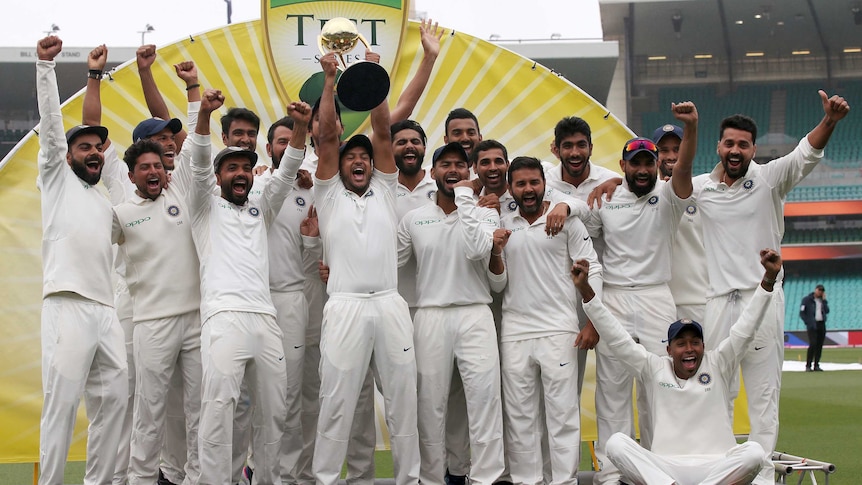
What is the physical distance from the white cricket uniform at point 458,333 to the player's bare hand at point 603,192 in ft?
2.40

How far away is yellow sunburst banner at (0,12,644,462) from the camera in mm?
8297

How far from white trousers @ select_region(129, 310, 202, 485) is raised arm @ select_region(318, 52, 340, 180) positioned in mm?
1308

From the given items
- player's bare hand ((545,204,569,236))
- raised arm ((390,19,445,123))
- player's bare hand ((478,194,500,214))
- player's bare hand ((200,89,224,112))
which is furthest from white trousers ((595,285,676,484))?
player's bare hand ((200,89,224,112))

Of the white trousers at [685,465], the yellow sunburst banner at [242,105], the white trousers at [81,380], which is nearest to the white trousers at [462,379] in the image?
the white trousers at [685,465]

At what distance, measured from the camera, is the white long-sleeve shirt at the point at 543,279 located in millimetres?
6613

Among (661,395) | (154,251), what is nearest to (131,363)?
(154,251)

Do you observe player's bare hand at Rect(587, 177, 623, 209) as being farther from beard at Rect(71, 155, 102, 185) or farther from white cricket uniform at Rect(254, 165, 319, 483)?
beard at Rect(71, 155, 102, 185)

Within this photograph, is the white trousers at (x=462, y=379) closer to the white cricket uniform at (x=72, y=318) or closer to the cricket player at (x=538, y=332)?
the cricket player at (x=538, y=332)

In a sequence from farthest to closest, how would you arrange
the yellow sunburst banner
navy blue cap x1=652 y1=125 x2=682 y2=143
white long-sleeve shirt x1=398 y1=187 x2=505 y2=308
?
the yellow sunburst banner < navy blue cap x1=652 y1=125 x2=682 y2=143 < white long-sleeve shirt x1=398 y1=187 x2=505 y2=308

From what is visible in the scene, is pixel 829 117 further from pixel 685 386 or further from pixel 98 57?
pixel 98 57

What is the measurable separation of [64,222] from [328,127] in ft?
5.56

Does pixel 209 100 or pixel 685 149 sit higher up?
pixel 209 100

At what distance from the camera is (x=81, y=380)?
5.91 meters

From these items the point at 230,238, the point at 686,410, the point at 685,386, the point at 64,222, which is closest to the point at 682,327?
the point at 685,386
